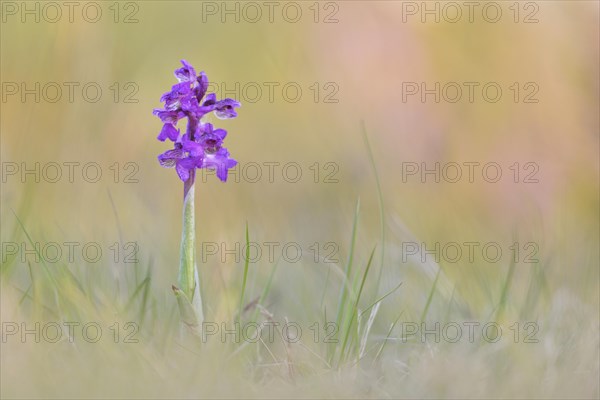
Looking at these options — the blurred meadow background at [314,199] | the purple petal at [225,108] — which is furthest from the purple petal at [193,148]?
the blurred meadow background at [314,199]

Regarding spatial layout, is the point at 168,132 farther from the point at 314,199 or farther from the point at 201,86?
the point at 314,199

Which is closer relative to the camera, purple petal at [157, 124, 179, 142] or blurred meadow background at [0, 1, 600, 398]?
blurred meadow background at [0, 1, 600, 398]

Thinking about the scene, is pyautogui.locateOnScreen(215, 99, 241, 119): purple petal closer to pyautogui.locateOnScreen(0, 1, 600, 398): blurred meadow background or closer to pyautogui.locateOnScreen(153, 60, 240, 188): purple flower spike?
pyautogui.locateOnScreen(153, 60, 240, 188): purple flower spike

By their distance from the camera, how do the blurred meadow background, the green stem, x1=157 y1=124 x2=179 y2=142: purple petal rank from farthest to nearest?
x1=157 y1=124 x2=179 y2=142: purple petal
the green stem
the blurred meadow background

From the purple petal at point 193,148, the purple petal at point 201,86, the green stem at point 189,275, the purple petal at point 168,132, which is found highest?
the purple petal at point 201,86

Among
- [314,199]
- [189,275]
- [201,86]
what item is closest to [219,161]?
[201,86]

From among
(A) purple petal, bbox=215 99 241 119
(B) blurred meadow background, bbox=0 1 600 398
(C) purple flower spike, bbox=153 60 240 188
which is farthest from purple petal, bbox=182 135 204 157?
(B) blurred meadow background, bbox=0 1 600 398

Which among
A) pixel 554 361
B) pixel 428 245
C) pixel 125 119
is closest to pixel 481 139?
pixel 428 245

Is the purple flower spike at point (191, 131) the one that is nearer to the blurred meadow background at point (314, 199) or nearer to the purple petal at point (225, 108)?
the purple petal at point (225, 108)
